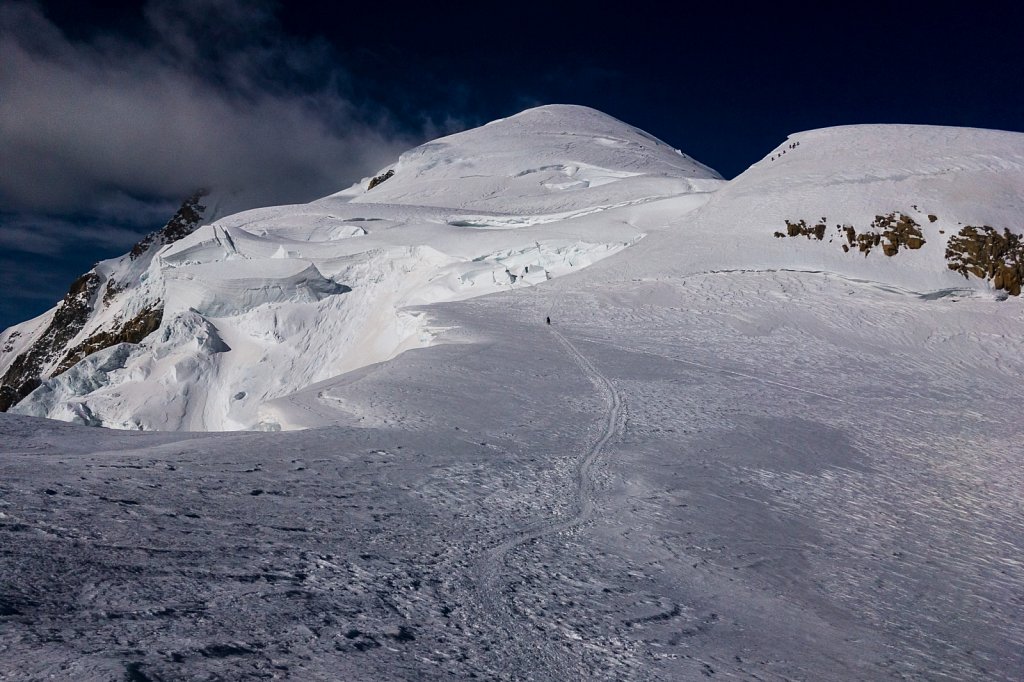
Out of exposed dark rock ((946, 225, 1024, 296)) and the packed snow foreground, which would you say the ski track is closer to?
the packed snow foreground

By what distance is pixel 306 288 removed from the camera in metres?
27.5

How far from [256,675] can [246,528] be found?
1786 mm

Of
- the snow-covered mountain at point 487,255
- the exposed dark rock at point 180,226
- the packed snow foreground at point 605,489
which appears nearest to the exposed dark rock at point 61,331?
the exposed dark rock at point 180,226

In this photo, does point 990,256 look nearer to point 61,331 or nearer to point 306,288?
point 306,288

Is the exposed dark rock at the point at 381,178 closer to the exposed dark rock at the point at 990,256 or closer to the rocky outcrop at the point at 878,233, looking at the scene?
the rocky outcrop at the point at 878,233

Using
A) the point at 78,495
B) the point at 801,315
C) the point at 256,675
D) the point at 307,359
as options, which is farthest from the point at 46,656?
the point at 307,359

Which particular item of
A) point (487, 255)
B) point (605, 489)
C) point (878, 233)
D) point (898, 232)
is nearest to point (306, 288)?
point (487, 255)

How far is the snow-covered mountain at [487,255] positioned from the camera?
22625mm

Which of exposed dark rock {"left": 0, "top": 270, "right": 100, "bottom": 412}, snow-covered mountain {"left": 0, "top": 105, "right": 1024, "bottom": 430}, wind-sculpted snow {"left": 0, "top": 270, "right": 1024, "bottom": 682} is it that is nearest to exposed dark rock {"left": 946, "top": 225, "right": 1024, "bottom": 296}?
snow-covered mountain {"left": 0, "top": 105, "right": 1024, "bottom": 430}

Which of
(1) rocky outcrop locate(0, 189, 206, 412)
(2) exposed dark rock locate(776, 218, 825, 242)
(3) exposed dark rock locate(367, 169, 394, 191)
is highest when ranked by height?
(3) exposed dark rock locate(367, 169, 394, 191)

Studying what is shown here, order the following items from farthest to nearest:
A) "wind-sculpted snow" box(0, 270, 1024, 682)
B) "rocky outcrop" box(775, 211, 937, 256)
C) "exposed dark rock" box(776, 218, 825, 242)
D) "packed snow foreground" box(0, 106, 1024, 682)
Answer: "exposed dark rock" box(776, 218, 825, 242)
"rocky outcrop" box(775, 211, 937, 256)
"packed snow foreground" box(0, 106, 1024, 682)
"wind-sculpted snow" box(0, 270, 1024, 682)

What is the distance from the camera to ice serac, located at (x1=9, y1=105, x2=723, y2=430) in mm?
24766

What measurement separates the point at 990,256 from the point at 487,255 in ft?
55.4

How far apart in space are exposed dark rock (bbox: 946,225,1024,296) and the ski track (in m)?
18.5
